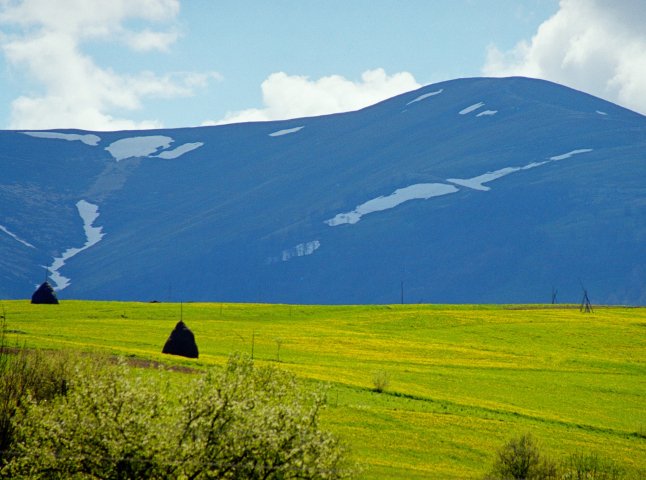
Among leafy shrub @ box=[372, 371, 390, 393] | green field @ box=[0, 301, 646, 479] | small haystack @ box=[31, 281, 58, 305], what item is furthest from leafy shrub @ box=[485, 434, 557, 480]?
small haystack @ box=[31, 281, 58, 305]

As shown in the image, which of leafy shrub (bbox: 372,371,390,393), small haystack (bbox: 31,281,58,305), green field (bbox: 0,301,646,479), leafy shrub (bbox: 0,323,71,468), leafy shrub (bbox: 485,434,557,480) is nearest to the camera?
leafy shrub (bbox: 0,323,71,468)

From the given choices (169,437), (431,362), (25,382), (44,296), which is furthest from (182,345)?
(44,296)

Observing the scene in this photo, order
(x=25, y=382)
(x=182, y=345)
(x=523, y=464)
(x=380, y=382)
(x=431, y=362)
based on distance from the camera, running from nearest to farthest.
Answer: (x=25, y=382) → (x=523, y=464) → (x=380, y=382) → (x=182, y=345) → (x=431, y=362)

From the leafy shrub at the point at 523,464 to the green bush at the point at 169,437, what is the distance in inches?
516

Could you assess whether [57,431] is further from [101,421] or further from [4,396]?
[4,396]

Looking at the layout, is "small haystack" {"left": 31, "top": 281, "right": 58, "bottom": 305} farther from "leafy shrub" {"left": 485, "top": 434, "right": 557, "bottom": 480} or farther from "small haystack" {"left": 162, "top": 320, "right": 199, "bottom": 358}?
"leafy shrub" {"left": 485, "top": 434, "right": 557, "bottom": 480}

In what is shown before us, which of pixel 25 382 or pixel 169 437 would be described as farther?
pixel 25 382

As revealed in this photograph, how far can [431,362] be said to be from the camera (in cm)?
7556

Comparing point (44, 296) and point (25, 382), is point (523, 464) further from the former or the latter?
point (44, 296)

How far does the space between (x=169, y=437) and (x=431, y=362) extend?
5376 cm

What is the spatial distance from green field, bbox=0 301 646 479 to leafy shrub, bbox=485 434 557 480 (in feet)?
4.14

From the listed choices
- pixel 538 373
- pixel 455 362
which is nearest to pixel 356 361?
pixel 455 362

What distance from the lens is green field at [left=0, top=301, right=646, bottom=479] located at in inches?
1721

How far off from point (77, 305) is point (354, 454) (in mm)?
77122
